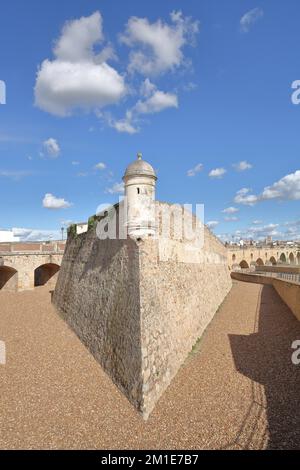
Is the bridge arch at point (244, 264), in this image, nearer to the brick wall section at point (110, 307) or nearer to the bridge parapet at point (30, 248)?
the bridge parapet at point (30, 248)

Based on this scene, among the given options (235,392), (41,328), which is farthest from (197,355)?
(41,328)

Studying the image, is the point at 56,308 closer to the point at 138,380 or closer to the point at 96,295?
the point at 96,295

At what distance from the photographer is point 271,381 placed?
9555mm

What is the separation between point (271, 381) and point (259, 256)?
197 ft

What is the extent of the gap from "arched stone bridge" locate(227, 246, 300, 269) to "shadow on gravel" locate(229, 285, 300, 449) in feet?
129

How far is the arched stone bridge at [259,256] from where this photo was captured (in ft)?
183

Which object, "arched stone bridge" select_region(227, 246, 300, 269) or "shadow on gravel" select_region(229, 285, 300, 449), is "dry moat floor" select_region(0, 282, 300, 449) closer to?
"shadow on gravel" select_region(229, 285, 300, 449)

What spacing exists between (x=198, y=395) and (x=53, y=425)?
14.4 feet

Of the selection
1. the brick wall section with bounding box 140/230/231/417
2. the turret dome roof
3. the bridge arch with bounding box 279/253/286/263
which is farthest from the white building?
the bridge arch with bounding box 279/253/286/263

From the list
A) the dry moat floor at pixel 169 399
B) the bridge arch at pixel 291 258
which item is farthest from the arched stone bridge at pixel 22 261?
the bridge arch at pixel 291 258

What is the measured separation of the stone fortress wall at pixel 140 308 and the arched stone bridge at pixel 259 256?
4054 centimetres

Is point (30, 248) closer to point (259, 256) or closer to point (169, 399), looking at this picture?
point (169, 399)

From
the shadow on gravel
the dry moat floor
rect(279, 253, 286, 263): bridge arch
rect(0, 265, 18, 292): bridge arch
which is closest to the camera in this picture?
the shadow on gravel

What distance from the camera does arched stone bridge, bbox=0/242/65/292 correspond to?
2736 centimetres
